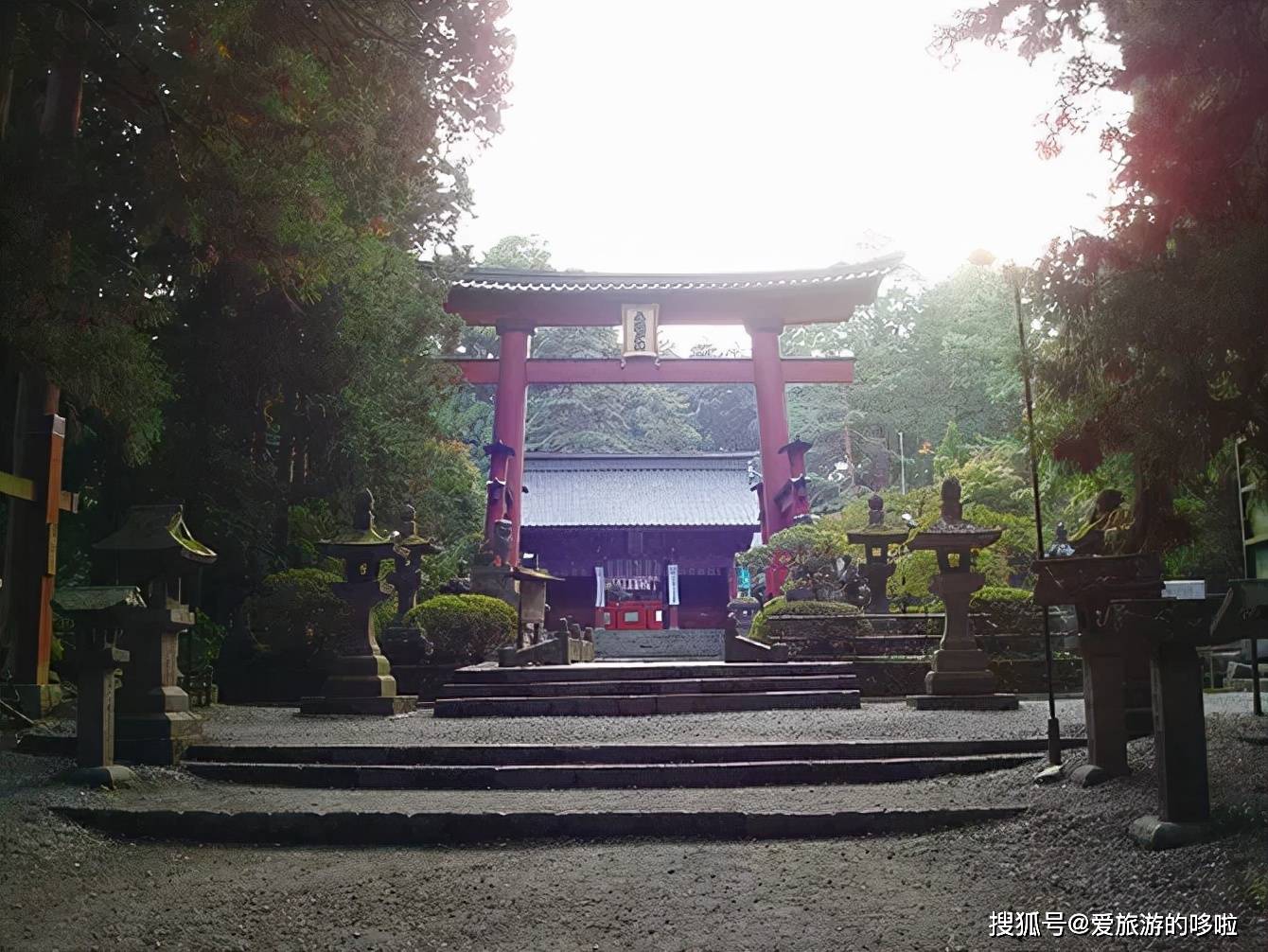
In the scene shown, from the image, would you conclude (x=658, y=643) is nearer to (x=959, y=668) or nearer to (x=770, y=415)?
(x=770, y=415)

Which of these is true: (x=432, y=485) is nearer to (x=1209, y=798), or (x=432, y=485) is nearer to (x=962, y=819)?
(x=962, y=819)

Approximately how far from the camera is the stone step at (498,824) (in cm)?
657

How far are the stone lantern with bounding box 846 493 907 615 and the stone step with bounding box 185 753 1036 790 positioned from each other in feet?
28.2

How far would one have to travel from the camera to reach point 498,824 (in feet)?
22.1

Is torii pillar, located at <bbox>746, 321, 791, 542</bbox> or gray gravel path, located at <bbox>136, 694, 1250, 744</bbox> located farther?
torii pillar, located at <bbox>746, 321, 791, 542</bbox>

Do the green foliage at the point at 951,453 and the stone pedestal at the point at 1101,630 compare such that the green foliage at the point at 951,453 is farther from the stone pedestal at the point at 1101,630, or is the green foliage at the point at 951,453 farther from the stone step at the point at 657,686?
the stone pedestal at the point at 1101,630

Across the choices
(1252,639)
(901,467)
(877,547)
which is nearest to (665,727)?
(1252,639)

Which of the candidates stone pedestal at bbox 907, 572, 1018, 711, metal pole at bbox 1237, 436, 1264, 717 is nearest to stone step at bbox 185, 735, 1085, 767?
metal pole at bbox 1237, 436, 1264, 717

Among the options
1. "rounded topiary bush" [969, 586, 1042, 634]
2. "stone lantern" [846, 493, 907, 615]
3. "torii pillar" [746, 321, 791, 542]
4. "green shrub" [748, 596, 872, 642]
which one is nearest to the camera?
"rounded topiary bush" [969, 586, 1042, 634]

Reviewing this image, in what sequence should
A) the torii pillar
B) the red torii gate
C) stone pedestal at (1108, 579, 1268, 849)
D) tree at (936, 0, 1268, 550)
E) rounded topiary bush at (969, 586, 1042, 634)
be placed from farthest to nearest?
the torii pillar
the red torii gate
rounded topiary bush at (969, 586, 1042, 634)
tree at (936, 0, 1268, 550)
stone pedestal at (1108, 579, 1268, 849)

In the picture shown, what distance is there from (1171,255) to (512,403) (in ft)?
58.7

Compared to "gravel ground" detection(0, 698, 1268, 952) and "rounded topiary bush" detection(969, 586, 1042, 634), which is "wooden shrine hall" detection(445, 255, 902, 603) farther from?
"gravel ground" detection(0, 698, 1268, 952)

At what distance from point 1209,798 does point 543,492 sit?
2633 centimetres

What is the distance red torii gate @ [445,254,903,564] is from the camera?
23500 millimetres
